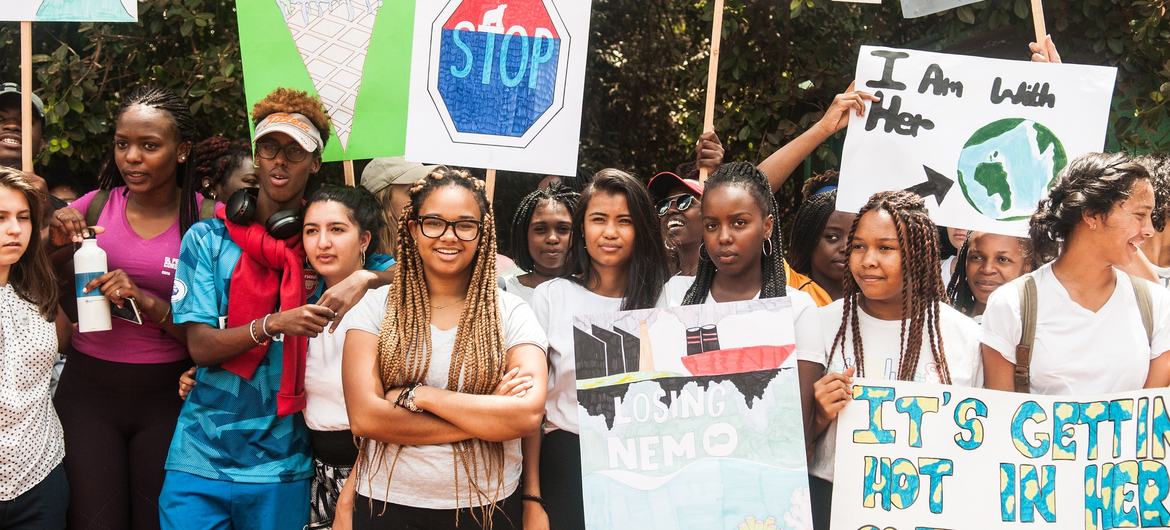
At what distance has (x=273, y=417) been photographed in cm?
381

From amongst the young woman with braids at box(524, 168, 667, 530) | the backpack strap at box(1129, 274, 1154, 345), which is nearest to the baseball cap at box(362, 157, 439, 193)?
the young woman with braids at box(524, 168, 667, 530)

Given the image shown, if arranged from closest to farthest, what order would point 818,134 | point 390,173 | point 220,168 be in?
point 818,134 → point 220,168 → point 390,173

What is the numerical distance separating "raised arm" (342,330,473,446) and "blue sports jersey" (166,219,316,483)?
692 mm

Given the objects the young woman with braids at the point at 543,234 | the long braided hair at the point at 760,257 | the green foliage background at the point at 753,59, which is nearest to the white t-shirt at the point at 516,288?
the young woman with braids at the point at 543,234

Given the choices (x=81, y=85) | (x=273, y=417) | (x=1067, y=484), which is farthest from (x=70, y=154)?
(x=1067, y=484)

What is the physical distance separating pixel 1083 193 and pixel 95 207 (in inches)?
129

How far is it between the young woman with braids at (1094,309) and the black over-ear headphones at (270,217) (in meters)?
2.22

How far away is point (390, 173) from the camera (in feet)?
16.1

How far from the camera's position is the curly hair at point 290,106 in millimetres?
3988

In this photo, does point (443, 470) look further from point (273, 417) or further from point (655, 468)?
point (273, 417)

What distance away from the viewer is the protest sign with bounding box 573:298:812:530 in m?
3.30

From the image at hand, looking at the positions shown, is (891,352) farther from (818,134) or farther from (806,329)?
(818,134)

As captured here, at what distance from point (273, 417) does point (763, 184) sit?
1798mm

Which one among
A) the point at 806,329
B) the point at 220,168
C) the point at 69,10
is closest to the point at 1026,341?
the point at 806,329
